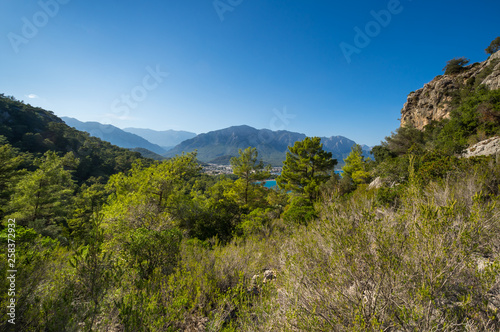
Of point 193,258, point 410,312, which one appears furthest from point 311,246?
point 193,258

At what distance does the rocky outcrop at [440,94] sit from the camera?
66.9 ft

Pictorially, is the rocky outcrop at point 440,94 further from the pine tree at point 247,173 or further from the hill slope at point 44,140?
the hill slope at point 44,140

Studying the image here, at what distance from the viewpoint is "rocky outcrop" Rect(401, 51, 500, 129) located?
20.4m

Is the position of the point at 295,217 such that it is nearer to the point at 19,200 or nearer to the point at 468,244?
the point at 468,244

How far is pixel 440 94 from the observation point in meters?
24.3

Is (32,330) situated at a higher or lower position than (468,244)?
lower

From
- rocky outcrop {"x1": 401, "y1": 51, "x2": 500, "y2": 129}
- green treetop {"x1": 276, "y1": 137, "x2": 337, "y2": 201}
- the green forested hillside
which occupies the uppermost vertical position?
rocky outcrop {"x1": 401, "y1": 51, "x2": 500, "y2": 129}

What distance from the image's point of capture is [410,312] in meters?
1.83

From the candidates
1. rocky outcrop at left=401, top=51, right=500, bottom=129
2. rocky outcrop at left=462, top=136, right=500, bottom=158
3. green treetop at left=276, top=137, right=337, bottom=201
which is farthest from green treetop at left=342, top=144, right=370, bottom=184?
rocky outcrop at left=462, top=136, right=500, bottom=158

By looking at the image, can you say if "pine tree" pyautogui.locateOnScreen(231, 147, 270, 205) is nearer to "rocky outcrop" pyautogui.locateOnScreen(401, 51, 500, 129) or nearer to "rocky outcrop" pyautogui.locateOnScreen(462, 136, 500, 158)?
"rocky outcrop" pyautogui.locateOnScreen(462, 136, 500, 158)

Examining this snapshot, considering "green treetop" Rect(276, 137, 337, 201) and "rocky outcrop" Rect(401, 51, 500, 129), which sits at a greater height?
"rocky outcrop" Rect(401, 51, 500, 129)

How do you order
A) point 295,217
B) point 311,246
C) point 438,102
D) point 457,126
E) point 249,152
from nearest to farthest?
point 311,246, point 295,217, point 457,126, point 249,152, point 438,102

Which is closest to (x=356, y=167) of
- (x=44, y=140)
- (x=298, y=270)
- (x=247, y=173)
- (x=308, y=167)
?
(x=308, y=167)

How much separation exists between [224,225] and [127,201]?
4.73 m
